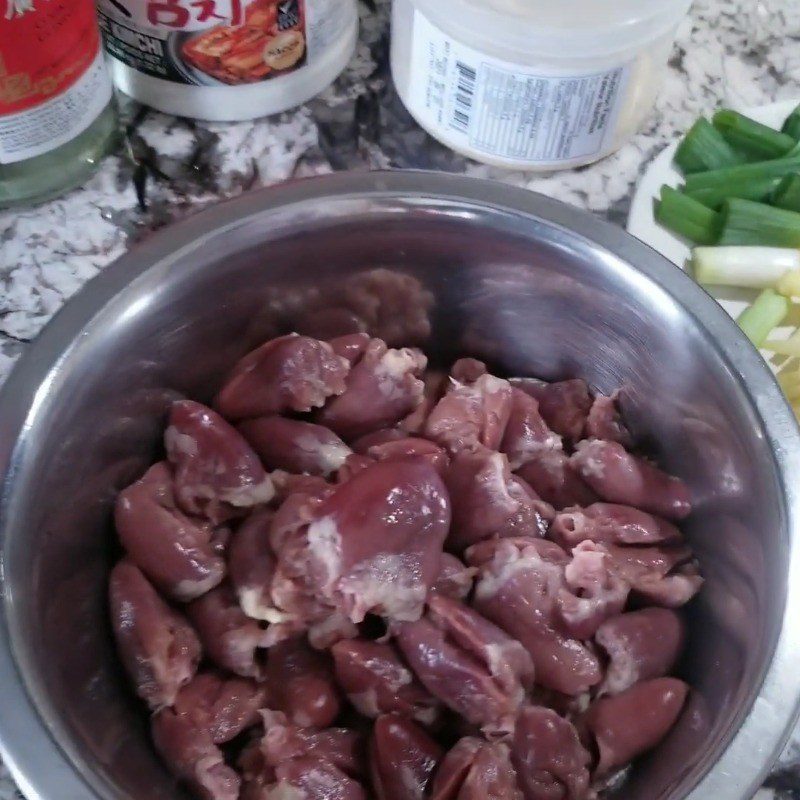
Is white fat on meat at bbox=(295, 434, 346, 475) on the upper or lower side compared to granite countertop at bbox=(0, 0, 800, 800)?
lower

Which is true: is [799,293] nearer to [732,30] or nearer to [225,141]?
[732,30]

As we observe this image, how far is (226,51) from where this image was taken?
0.99m

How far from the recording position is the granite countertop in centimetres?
103

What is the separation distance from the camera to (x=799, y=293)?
40.4 inches

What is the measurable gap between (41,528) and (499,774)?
1.26 feet

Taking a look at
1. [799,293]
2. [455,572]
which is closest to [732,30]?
[799,293]

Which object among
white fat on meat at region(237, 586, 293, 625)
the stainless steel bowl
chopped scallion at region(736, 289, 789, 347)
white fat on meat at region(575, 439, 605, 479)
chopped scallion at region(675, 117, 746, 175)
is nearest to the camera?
the stainless steel bowl

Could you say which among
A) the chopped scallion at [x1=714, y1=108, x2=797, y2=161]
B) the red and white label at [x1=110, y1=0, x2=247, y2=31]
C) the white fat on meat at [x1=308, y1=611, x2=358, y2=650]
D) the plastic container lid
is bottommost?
the white fat on meat at [x1=308, y1=611, x2=358, y2=650]

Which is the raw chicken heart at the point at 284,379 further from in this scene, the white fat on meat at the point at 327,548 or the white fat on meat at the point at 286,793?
the white fat on meat at the point at 286,793

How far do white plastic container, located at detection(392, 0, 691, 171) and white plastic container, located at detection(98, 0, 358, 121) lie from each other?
9 cm

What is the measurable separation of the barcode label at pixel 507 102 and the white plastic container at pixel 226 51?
0.36 feet

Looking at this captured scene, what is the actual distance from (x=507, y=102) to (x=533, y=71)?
49mm

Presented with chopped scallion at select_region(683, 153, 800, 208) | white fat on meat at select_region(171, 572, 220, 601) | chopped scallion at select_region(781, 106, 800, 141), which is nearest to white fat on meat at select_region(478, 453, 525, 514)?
white fat on meat at select_region(171, 572, 220, 601)

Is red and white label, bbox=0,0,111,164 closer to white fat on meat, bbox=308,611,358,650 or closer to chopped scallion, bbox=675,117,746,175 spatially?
white fat on meat, bbox=308,611,358,650
